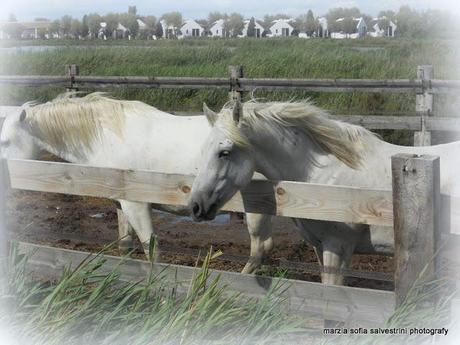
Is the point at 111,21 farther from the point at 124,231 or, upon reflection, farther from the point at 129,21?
the point at 124,231

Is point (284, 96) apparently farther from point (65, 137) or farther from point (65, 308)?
point (65, 308)

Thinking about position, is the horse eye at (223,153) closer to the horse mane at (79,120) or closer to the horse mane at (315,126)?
the horse mane at (315,126)

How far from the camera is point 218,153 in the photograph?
13.8ft

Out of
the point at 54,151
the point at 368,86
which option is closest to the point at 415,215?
the point at 54,151

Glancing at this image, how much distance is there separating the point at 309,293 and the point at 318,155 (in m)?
1.19

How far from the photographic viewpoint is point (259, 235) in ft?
18.8

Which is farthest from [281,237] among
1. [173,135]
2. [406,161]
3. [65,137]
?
[406,161]

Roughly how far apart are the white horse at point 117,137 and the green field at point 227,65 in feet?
17.2

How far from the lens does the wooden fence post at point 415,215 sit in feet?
10.2

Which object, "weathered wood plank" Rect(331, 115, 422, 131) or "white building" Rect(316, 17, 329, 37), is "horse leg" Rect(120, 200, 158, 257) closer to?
"weathered wood plank" Rect(331, 115, 422, 131)

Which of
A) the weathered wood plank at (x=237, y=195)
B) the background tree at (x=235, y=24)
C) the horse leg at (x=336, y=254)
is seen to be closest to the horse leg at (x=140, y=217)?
the weathered wood plank at (x=237, y=195)

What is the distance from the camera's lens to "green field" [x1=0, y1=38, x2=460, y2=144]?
38.7 feet

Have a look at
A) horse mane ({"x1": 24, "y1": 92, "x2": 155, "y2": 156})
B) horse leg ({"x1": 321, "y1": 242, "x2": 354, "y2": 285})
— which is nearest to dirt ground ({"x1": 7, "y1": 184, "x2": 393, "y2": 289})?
horse mane ({"x1": 24, "y1": 92, "x2": 155, "y2": 156})

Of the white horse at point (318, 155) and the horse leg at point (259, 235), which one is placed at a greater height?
the white horse at point (318, 155)
